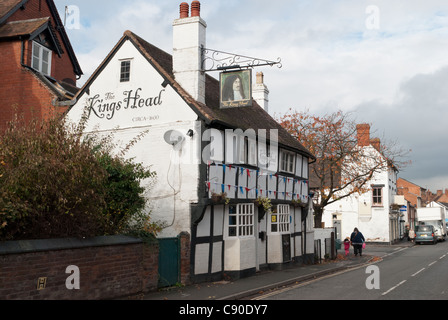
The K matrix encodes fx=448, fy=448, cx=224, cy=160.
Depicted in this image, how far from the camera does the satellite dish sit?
1516 cm

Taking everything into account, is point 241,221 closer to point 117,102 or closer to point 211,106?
point 211,106

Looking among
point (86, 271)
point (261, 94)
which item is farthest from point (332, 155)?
point (86, 271)

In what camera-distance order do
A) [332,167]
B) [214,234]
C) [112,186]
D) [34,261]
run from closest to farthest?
1. [34,261]
2. [112,186]
3. [214,234]
4. [332,167]

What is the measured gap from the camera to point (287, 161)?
2133cm

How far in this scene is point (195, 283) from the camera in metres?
14.5

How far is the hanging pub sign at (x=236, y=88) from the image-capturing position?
15188mm

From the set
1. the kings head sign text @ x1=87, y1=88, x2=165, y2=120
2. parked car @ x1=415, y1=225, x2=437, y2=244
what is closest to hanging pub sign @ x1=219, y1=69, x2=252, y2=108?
the kings head sign text @ x1=87, y1=88, x2=165, y2=120

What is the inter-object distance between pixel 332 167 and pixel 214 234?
15.2 m

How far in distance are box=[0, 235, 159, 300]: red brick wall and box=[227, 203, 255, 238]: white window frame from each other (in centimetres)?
423

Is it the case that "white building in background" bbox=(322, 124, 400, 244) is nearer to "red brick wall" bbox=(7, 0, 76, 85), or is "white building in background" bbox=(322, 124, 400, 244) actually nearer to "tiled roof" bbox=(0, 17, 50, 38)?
"red brick wall" bbox=(7, 0, 76, 85)

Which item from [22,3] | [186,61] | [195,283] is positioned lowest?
[195,283]

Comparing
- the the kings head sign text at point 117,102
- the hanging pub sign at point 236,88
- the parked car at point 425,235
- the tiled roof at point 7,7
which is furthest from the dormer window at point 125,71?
the parked car at point 425,235
